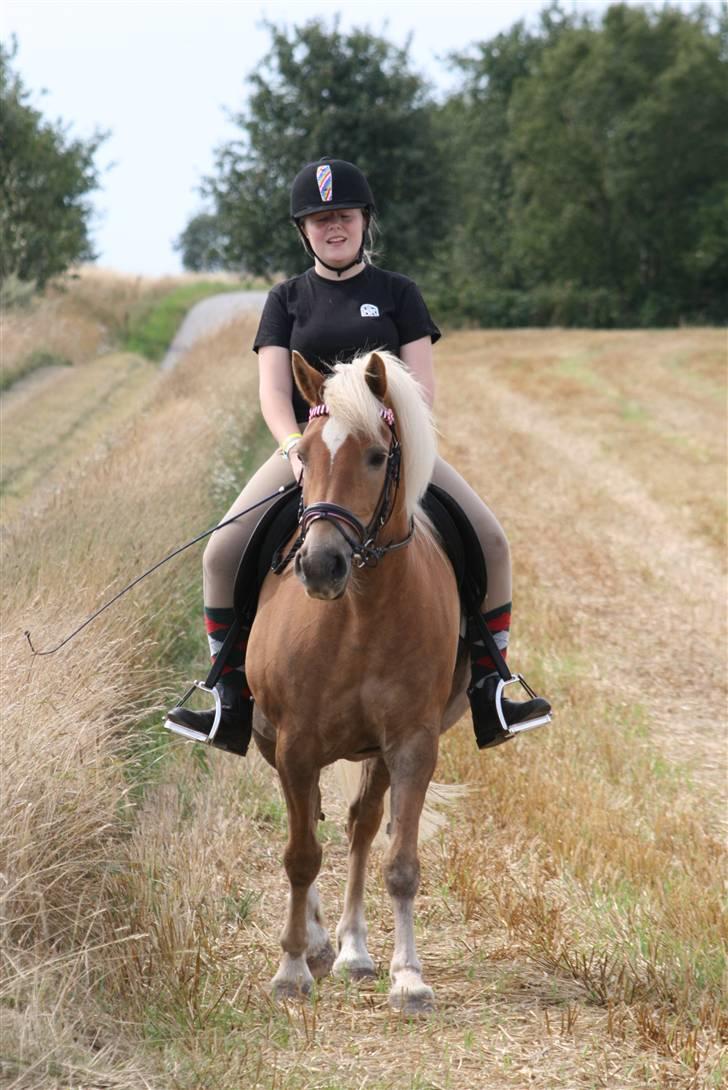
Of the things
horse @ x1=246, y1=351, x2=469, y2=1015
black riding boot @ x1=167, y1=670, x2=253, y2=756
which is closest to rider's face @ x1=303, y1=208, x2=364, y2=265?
horse @ x1=246, y1=351, x2=469, y2=1015

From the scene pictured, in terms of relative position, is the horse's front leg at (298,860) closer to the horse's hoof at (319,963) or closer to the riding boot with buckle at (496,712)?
the horse's hoof at (319,963)

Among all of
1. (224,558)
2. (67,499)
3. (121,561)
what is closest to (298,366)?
(224,558)

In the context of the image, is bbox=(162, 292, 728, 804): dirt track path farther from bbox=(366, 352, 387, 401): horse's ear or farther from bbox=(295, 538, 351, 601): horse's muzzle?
bbox=(295, 538, 351, 601): horse's muzzle

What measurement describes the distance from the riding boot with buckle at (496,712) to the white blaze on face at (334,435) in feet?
5.16

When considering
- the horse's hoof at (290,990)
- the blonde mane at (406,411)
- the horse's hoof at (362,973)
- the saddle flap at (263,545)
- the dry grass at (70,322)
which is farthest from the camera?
the dry grass at (70,322)

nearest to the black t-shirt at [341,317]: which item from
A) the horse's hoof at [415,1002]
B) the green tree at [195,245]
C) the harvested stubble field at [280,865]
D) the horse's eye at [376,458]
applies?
the horse's eye at [376,458]

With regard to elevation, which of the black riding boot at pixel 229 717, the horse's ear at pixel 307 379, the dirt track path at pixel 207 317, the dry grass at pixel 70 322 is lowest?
the dirt track path at pixel 207 317

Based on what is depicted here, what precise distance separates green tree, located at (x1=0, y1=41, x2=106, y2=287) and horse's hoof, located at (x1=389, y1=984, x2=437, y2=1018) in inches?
905

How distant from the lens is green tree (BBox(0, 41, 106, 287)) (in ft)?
87.9

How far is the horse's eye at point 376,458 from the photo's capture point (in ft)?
14.0

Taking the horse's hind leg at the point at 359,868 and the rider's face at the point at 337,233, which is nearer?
the horse's hind leg at the point at 359,868

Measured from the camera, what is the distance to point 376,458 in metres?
4.29

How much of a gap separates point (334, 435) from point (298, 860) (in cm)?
158

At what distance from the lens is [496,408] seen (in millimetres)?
24156
